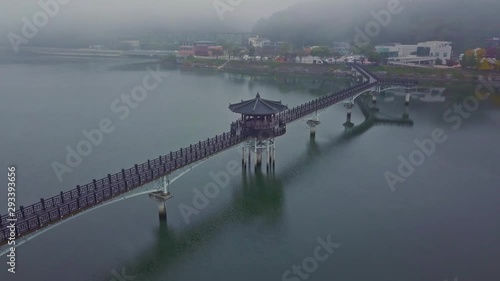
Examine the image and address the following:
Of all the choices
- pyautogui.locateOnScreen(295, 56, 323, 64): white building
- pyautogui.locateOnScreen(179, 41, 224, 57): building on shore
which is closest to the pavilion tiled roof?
pyautogui.locateOnScreen(295, 56, 323, 64): white building

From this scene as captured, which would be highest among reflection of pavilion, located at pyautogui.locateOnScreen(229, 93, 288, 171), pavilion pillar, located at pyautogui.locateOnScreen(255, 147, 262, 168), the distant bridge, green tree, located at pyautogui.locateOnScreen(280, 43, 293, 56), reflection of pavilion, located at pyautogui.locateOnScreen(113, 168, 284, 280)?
green tree, located at pyautogui.locateOnScreen(280, 43, 293, 56)

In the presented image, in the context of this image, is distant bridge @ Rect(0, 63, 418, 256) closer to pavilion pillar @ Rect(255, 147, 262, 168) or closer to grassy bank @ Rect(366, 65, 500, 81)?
pavilion pillar @ Rect(255, 147, 262, 168)

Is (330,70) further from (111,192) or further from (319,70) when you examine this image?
(111,192)

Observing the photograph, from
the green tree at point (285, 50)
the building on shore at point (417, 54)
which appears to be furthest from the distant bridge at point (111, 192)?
the green tree at point (285, 50)

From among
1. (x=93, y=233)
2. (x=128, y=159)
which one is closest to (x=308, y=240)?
(x=93, y=233)

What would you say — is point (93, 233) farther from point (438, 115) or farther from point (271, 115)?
point (438, 115)

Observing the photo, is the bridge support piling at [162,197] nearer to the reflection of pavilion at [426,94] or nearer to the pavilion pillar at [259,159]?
the pavilion pillar at [259,159]
